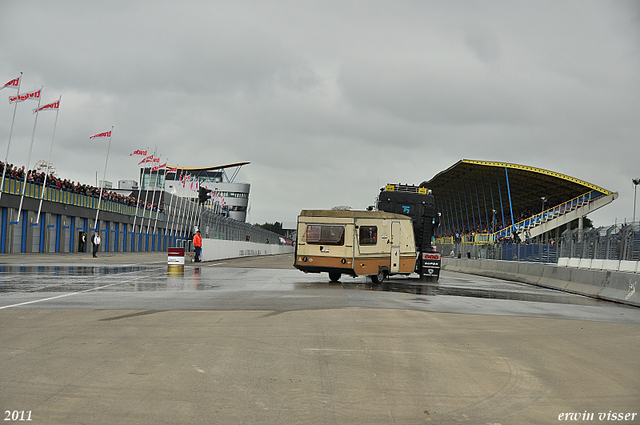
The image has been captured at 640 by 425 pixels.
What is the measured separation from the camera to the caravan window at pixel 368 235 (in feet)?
72.8

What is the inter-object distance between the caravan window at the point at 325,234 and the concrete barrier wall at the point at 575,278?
27.9ft

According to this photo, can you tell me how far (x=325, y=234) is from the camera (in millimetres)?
22250

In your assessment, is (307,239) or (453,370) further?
(307,239)

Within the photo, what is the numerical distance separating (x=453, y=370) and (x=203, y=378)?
115 inches

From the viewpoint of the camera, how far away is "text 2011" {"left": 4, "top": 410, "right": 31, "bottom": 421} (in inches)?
212

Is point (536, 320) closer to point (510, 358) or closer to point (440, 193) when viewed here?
point (510, 358)

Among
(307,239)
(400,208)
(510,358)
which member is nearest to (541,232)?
(400,208)

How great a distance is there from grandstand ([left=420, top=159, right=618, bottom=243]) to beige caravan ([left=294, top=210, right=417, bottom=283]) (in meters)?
42.9

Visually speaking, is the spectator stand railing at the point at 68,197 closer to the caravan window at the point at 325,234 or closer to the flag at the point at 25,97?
the flag at the point at 25,97

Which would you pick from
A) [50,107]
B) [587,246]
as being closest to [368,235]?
[587,246]

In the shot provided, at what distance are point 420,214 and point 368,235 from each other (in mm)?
5214

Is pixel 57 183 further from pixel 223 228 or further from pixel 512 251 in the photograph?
pixel 512 251

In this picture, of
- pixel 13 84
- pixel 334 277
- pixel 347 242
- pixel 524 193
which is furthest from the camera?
pixel 524 193

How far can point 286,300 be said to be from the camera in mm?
15281
